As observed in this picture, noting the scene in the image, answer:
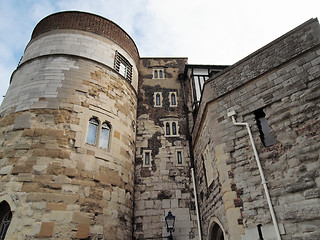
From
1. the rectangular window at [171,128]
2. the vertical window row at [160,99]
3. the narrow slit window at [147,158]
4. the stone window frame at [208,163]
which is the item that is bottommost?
the stone window frame at [208,163]

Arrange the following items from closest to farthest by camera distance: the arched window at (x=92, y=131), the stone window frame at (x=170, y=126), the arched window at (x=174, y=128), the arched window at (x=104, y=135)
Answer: the arched window at (x=92, y=131)
the arched window at (x=104, y=135)
the stone window frame at (x=170, y=126)
the arched window at (x=174, y=128)

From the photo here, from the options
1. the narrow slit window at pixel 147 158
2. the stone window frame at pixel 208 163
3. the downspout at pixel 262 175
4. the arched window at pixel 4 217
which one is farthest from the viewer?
the narrow slit window at pixel 147 158

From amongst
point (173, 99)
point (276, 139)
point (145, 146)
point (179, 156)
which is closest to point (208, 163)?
point (276, 139)

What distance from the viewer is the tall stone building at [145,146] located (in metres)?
4.78

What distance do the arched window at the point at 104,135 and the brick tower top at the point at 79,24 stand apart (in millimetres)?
4167

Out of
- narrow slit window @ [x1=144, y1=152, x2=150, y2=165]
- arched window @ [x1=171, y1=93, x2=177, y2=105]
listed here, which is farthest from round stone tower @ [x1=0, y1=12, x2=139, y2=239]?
arched window @ [x1=171, y1=93, x2=177, y2=105]

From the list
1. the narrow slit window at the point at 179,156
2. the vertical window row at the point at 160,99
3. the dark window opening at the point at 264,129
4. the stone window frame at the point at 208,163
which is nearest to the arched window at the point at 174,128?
the narrow slit window at the point at 179,156

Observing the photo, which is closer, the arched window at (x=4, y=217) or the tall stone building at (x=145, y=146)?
the tall stone building at (x=145, y=146)

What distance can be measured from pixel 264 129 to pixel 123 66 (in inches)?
267

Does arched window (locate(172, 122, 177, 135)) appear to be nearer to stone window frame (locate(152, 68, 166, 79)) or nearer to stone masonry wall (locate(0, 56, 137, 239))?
stone masonry wall (locate(0, 56, 137, 239))

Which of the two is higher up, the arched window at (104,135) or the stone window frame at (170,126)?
→ the stone window frame at (170,126)

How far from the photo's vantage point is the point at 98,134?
754cm

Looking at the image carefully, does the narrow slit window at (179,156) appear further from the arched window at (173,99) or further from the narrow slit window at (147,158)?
the arched window at (173,99)

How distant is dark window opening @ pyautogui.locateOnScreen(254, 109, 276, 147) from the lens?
519cm
